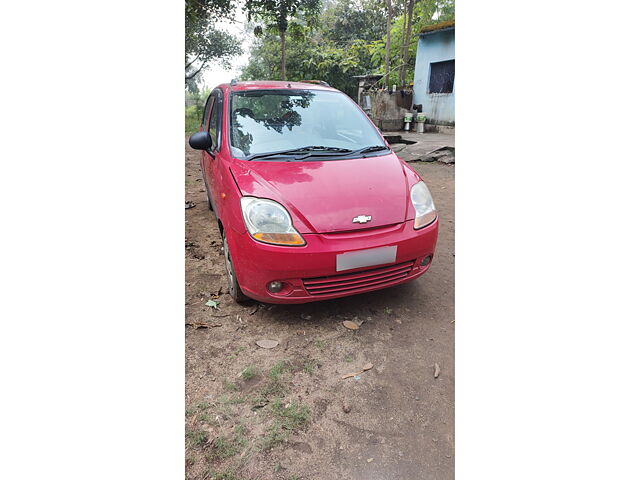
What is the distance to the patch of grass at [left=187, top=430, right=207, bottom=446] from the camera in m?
1.75

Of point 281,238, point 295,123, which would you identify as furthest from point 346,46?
point 281,238

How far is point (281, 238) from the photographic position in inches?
93.4

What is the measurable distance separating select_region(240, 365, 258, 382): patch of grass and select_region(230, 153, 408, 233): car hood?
2.71ft

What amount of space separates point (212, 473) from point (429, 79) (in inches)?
501

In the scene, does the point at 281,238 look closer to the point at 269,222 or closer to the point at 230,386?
the point at 269,222

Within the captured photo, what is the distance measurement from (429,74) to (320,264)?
38.3ft

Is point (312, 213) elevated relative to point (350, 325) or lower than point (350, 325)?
elevated

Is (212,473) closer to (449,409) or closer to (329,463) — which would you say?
(329,463)

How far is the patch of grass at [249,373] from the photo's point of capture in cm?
216

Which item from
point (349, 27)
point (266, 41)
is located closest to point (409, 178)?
point (266, 41)

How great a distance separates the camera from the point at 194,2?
7.25 metres

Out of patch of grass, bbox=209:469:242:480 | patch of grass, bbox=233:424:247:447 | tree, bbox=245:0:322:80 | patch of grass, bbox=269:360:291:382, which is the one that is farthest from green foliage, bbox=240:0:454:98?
patch of grass, bbox=209:469:242:480

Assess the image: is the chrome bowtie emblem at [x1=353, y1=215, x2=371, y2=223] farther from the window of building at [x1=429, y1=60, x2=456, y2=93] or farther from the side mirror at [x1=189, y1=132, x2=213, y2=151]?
the window of building at [x1=429, y1=60, x2=456, y2=93]

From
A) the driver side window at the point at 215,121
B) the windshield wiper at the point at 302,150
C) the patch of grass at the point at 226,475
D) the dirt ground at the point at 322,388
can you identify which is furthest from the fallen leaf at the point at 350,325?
the driver side window at the point at 215,121
